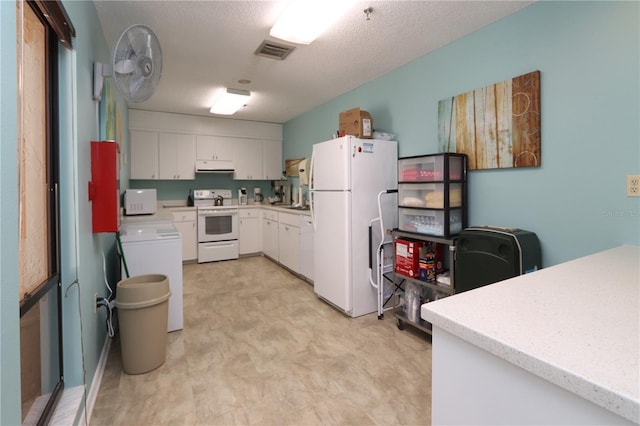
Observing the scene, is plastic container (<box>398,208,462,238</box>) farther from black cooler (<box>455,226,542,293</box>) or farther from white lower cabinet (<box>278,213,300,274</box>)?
white lower cabinet (<box>278,213,300,274</box>)

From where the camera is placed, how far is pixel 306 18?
223 centimetres

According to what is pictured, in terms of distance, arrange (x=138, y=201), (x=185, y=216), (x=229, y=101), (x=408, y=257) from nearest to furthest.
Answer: (x=408, y=257) → (x=138, y=201) → (x=229, y=101) → (x=185, y=216)

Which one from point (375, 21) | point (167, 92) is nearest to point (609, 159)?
point (375, 21)

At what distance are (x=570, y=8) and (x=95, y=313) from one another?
11.9 ft

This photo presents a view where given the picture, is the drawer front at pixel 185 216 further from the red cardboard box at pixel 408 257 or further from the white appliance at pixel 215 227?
the red cardboard box at pixel 408 257

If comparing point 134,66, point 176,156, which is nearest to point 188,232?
point 176,156

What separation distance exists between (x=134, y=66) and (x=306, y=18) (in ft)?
3.86

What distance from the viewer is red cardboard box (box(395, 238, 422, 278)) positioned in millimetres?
2770

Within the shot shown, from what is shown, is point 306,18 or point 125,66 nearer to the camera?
point 125,66

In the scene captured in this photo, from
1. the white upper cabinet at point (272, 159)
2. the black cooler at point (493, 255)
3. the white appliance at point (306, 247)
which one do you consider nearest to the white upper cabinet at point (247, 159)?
the white upper cabinet at point (272, 159)

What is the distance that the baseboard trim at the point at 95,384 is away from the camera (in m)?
1.63

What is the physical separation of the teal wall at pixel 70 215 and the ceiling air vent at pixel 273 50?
→ 124 cm

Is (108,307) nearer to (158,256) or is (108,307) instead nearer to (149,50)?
(158,256)

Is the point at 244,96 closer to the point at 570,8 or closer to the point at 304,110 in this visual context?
the point at 304,110
